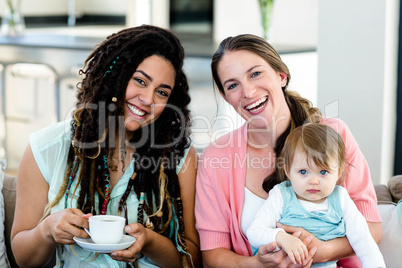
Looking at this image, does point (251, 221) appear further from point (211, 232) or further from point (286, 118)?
point (286, 118)

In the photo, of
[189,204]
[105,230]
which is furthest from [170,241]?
[105,230]

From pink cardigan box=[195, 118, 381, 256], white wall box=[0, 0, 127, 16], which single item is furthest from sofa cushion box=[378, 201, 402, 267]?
white wall box=[0, 0, 127, 16]

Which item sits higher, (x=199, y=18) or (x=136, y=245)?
(x=199, y=18)

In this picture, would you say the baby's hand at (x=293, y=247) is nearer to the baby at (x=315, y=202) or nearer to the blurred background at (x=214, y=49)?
the baby at (x=315, y=202)

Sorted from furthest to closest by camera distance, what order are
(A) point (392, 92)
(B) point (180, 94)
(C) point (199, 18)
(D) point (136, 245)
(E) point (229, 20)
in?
(C) point (199, 18)
(E) point (229, 20)
(A) point (392, 92)
(B) point (180, 94)
(D) point (136, 245)

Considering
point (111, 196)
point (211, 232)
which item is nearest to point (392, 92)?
point (211, 232)

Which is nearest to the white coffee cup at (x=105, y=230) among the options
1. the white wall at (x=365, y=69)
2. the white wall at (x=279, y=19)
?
the white wall at (x=365, y=69)

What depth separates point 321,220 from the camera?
1770 mm

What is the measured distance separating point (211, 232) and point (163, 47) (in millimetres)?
670

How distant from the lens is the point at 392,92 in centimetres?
260

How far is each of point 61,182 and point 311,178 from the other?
870 millimetres

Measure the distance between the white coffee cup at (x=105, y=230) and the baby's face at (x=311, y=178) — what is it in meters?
0.56

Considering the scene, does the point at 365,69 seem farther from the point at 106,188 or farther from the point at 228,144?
the point at 106,188

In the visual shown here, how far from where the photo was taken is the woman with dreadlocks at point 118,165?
191 cm
